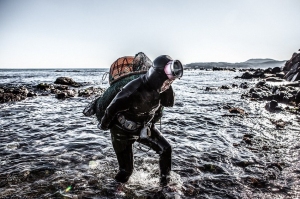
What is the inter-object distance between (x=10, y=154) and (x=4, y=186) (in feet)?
7.23

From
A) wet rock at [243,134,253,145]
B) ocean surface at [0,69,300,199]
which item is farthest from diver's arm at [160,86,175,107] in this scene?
wet rock at [243,134,253,145]

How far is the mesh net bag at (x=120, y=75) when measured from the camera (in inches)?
167

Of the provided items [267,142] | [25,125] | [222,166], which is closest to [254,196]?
[222,166]

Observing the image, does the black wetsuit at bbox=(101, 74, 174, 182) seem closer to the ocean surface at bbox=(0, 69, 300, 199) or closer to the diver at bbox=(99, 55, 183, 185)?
the diver at bbox=(99, 55, 183, 185)

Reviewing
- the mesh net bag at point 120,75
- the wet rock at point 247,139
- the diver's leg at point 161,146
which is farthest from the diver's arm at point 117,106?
the wet rock at point 247,139

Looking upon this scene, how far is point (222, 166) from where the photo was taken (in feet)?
20.4

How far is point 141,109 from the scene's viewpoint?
390 cm

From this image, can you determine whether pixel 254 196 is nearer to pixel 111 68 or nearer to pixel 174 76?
pixel 174 76

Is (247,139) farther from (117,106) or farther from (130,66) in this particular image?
(117,106)

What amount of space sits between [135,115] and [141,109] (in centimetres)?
22

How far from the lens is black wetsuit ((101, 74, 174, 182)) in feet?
12.3

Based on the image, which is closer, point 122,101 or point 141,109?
point 122,101

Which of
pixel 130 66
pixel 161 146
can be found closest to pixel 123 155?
pixel 161 146

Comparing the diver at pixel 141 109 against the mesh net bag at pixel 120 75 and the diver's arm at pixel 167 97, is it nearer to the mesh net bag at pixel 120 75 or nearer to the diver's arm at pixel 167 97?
the diver's arm at pixel 167 97
